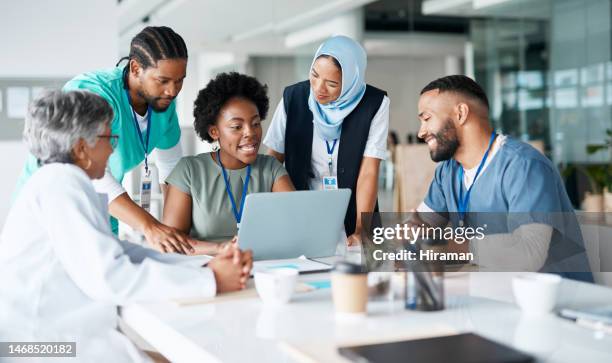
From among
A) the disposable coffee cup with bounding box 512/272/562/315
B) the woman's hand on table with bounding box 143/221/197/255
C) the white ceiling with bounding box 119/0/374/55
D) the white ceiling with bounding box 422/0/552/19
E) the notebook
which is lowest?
the notebook

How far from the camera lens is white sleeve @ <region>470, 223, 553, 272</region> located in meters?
2.05

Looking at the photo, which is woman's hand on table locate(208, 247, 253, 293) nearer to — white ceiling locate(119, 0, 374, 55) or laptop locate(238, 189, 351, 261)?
laptop locate(238, 189, 351, 261)

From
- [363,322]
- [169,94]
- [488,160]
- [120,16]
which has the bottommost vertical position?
[363,322]

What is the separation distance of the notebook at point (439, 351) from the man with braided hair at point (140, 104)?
107cm

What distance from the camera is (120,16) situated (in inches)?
258

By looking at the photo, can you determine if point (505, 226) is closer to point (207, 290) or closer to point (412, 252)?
point (412, 252)

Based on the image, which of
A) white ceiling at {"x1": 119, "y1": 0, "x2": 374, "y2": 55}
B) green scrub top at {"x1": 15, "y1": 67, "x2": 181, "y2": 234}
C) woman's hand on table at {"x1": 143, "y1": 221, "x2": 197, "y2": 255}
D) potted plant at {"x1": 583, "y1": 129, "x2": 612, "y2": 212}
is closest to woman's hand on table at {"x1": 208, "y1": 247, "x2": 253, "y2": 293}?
woman's hand on table at {"x1": 143, "y1": 221, "x2": 197, "y2": 255}

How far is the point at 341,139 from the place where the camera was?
9.47 feet

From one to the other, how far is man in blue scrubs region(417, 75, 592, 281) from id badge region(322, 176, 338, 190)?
41cm

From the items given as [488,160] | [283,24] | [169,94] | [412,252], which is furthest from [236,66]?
[412,252]

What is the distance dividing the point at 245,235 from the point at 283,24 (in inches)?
185

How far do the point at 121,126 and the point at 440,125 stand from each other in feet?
3.85

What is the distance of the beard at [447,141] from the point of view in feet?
7.84

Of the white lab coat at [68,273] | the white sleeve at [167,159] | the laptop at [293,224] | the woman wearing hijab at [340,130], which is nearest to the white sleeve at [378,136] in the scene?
the woman wearing hijab at [340,130]
